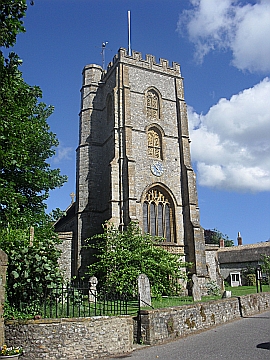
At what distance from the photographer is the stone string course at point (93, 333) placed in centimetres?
891

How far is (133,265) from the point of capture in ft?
61.3

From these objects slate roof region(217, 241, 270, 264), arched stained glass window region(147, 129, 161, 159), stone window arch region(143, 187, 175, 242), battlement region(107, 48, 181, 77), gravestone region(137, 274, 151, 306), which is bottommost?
gravestone region(137, 274, 151, 306)

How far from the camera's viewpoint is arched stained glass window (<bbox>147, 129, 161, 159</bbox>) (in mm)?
27266

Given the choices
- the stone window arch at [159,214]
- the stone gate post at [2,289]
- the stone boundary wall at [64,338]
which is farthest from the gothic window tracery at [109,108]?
the stone boundary wall at [64,338]

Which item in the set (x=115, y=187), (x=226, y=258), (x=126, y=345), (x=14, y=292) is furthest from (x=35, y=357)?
(x=226, y=258)

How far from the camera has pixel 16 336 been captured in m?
8.96

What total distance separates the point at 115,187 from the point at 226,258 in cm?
2408

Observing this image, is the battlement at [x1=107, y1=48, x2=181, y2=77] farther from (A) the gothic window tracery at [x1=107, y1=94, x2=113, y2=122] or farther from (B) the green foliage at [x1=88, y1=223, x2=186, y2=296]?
(B) the green foliage at [x1=88, y1=223, x2=186, y2=296]

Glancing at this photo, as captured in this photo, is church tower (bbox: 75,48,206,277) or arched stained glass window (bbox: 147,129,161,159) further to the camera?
arched stained glass window (bbox: 147,129,161,159)

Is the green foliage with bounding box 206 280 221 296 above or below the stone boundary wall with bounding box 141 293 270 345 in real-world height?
above

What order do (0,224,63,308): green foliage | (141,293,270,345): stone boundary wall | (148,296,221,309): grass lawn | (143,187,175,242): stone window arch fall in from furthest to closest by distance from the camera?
(143,187,175,242): stone window arch
(148,296,221,309): grass lawn
(141,293,270,345): stone boundary wall
(0,224,63,308): green foliage

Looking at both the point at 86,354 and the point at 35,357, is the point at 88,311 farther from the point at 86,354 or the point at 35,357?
the point at 35,357

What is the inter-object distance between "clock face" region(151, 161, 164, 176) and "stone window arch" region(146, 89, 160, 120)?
3.99 m

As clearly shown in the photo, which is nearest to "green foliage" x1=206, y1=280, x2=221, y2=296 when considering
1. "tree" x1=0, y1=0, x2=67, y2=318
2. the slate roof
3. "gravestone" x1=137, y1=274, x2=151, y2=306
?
"gravestone" x1=137, y1=274, x2=151, y2=306
